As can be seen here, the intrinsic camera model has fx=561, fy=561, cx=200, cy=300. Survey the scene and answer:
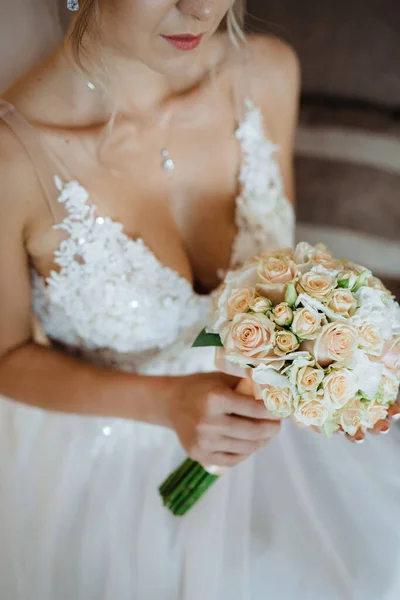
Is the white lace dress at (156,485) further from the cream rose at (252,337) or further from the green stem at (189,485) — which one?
the cream rose at (252,337)

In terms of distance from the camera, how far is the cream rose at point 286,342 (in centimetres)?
57

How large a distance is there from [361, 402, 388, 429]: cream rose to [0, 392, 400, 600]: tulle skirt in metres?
0.22

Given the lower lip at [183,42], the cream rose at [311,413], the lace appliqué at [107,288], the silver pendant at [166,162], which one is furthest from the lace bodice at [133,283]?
the cream rose at [311,413]

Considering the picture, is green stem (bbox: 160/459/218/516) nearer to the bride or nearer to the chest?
the bride

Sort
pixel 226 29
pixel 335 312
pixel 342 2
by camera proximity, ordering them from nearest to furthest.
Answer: pixel 335 312 → pixel 226 29 → pixel 342 2

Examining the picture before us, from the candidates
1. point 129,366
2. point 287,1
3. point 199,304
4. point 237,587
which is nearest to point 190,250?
point 199,304

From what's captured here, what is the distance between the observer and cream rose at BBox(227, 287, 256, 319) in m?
0.60

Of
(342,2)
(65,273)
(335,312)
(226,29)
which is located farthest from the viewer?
(342,2)

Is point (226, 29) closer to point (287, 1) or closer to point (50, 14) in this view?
point (50, 14)

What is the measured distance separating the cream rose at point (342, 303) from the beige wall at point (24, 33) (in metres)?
0.55

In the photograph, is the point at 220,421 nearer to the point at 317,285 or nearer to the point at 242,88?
the point at 317,285

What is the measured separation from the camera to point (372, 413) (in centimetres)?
63

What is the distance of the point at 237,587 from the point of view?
0.73 m

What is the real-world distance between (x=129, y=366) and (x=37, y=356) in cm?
16
